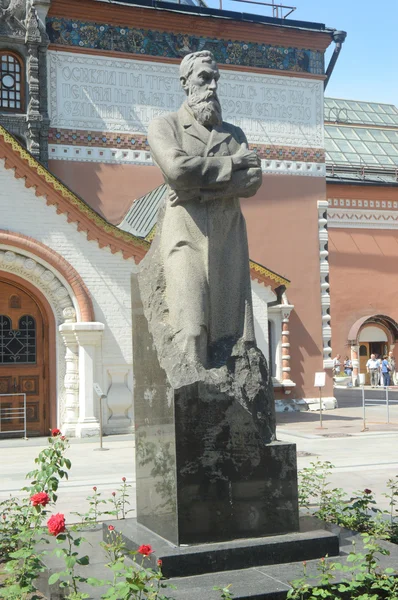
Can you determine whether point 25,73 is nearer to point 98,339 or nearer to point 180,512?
point 98,339

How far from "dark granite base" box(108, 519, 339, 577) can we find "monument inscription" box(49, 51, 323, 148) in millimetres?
15696

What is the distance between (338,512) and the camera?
250 inches

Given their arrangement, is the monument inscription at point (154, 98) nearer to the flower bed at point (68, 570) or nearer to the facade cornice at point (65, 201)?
the facade cornice at point (65, 201)

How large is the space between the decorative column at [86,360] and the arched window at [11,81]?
249 inches

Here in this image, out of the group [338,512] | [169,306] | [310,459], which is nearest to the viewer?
[169,306]

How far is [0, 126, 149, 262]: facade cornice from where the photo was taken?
1544 centimetres

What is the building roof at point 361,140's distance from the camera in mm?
31797

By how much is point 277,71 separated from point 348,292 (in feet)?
34.8

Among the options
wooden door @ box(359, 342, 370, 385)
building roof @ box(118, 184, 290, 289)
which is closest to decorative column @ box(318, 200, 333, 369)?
building roof @ box(118, 184, 290, 289)

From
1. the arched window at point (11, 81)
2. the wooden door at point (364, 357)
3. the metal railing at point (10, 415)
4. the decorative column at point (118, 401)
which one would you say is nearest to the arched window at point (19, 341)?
the metal railing at point (10, 415)

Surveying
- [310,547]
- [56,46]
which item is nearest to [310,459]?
[310,547]

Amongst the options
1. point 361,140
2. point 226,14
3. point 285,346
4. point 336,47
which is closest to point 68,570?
point 285,346

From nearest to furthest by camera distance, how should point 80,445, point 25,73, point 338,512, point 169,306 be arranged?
1. point 169,306
2. point 338,512
3. point 80,445
4. point 25,73

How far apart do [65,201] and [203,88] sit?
10491mm
